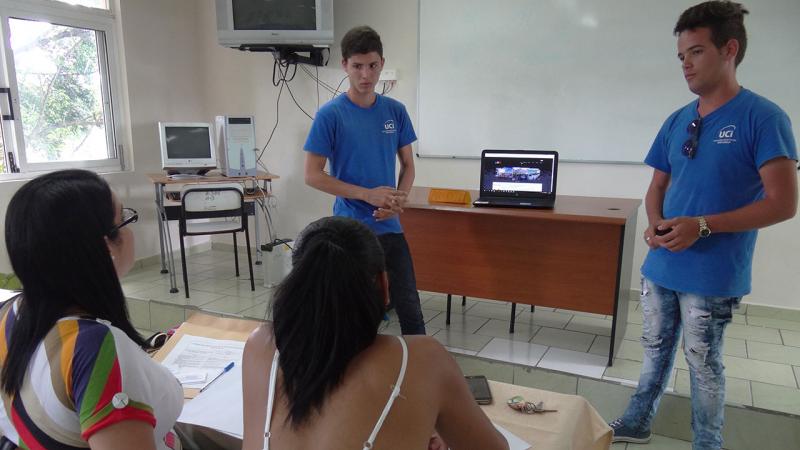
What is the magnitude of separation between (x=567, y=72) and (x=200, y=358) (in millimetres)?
3030

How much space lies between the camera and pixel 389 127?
7.14 feet

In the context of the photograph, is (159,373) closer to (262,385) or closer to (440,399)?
(262,385)

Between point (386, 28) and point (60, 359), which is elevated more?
point (386, 28)

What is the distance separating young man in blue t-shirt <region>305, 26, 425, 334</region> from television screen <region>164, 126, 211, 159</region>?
2550mm

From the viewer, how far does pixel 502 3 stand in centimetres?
369

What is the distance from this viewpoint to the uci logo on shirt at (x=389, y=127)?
85.1 inches

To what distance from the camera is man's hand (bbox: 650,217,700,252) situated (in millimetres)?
1588

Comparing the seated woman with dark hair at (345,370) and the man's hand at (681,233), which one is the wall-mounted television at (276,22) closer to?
the man's hand at (681,233)

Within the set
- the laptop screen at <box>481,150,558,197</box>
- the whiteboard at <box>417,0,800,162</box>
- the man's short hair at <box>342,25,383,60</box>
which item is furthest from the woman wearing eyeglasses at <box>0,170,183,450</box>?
the whiteboard at <box>417,0,800,162</box>

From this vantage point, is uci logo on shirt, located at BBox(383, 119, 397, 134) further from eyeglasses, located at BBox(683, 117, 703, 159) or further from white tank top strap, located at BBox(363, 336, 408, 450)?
white tank top strap, located at BBox(363, 336, 408, 450)

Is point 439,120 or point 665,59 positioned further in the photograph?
point 439,120

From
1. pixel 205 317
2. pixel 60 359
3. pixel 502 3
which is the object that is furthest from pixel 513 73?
pixel 60 359

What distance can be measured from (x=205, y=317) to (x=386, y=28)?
3.01 m

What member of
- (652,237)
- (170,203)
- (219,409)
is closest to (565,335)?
(652,237)
